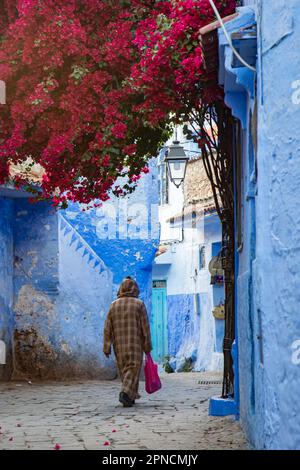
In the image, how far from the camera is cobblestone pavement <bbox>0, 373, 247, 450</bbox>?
9406mm

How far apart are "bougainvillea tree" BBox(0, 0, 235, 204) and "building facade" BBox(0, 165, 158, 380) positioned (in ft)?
23.5

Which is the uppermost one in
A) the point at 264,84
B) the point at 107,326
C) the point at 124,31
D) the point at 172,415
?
the point at 124,31

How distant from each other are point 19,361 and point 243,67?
11580mm

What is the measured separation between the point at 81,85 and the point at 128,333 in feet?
14.2

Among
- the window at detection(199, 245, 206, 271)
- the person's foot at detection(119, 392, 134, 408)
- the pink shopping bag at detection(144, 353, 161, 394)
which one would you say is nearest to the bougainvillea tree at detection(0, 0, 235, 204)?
the pink shopping bag at detection(144, 353, 161, 394)

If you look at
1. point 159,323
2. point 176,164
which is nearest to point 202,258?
point 159,323

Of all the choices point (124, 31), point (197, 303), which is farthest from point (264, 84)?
point (197, 303)

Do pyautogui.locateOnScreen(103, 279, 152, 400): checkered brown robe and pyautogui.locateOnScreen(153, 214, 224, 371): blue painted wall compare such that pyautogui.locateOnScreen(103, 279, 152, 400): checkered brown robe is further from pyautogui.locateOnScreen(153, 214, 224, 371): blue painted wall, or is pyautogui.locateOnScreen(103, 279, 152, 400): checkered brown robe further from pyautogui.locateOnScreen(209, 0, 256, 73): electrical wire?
pyautogui.locateOnScreen(153, 214, 224, 371): blue painted wall

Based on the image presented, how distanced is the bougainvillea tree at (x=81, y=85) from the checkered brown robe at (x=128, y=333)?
3149 millimetres

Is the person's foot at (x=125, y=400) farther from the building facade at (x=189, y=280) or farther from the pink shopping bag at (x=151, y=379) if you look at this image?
the building facade at (x=189, y=280)

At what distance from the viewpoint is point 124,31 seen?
10766 mm

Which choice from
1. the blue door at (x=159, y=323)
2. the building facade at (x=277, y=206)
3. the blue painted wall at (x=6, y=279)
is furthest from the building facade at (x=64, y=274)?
the building facade at (x=277, y=206)

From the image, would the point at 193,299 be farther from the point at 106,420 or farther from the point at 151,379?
the point at 106,420
